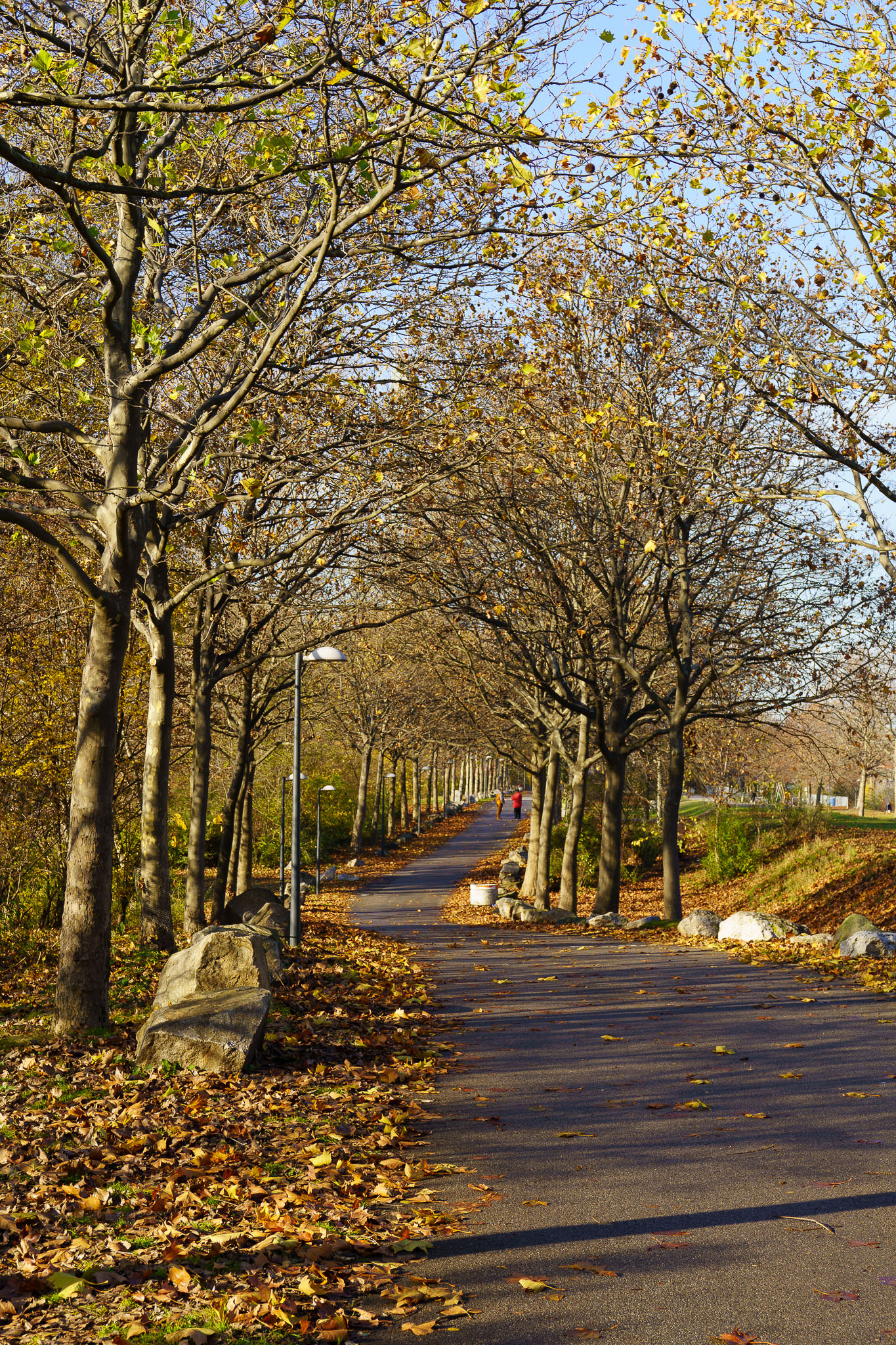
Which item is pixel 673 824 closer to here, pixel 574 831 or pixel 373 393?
pixel 574 831

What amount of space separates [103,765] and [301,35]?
5.75 meters

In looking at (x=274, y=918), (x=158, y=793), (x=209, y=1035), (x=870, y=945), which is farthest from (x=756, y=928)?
(x=209, y=1035)

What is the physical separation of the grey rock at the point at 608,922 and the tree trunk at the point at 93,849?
11862mm

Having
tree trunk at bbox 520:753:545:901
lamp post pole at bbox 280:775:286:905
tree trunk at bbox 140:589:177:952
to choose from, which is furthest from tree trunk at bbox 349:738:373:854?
tree trunk at bbox 140:589:177:952

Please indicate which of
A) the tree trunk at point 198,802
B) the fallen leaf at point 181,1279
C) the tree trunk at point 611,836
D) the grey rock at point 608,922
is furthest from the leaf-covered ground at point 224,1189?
the tree trunk at point 611,836

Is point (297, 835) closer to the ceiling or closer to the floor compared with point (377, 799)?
closer to the ceiling

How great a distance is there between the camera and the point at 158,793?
41.2 feet

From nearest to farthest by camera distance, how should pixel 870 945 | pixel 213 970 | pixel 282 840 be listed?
pixel 213 970 → pixel 870 945 → pixel 282 840

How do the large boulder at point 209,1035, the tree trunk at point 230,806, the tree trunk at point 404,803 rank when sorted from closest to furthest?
1. the large boulder at point 209,1035
2. the tree trunk at point 230,806
3. the tree trunk at point 404,803

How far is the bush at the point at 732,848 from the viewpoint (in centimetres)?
2606

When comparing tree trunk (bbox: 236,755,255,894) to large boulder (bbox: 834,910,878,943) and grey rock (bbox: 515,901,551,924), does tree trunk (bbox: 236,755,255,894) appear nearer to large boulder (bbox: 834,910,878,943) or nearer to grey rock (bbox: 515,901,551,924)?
grey rock (bbox: 515,901,551,924)

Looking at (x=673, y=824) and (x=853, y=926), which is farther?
(x=673, y=824)

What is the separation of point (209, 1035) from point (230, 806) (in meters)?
12.3

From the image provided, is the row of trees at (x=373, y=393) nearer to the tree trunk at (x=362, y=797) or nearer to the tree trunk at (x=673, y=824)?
the tree trunk at (x=673, y=824)
